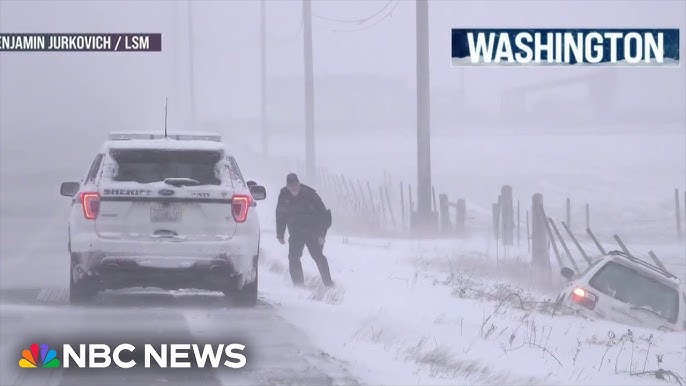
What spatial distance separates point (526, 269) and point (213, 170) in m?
11.4

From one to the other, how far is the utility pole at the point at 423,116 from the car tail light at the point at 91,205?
46.4 feet

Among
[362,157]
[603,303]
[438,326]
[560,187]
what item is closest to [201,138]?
[438,326]

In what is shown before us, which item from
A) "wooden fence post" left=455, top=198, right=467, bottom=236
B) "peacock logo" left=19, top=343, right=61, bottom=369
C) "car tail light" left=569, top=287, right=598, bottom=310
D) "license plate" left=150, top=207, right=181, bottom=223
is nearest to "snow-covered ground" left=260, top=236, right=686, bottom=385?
"car tail light" left=569, top=287, right=598, bottom=310

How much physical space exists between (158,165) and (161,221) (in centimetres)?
62

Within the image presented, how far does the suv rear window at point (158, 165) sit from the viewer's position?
1197 centimetres

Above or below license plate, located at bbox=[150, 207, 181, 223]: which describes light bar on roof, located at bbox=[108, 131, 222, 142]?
above

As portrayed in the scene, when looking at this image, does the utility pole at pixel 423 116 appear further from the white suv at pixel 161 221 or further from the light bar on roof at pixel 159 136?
the white suv at pixel 161 221

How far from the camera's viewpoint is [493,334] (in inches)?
464

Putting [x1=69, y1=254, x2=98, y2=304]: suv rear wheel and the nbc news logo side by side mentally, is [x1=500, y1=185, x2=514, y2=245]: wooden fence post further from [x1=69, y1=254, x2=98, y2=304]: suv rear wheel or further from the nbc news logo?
the nbc news logo

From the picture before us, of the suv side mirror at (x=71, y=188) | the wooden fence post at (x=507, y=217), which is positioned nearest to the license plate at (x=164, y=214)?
the suv side mirror at (x=71, y=188)

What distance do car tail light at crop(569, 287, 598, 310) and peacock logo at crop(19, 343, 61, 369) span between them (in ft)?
25.3

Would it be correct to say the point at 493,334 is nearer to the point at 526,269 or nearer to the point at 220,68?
the point at 526,269

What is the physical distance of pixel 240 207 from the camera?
39.9 feet

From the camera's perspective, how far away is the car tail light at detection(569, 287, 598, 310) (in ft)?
49.3
